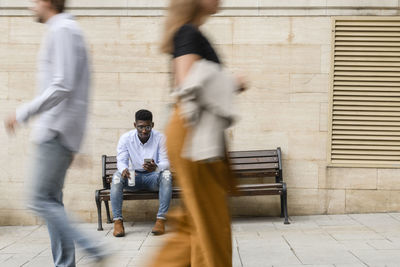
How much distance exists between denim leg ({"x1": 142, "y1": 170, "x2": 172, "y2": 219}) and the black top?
420 cm

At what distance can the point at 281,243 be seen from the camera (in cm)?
596

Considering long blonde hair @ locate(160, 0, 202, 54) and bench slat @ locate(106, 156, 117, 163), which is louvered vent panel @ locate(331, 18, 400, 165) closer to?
bench slat @ locate(106, 156, 117, 163)

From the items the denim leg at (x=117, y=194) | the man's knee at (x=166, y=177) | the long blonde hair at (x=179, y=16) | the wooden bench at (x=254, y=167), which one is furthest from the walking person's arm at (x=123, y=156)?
the long blonde hair at (x=179, y=16)

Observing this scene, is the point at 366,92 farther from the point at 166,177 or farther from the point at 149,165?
the point at 149,165

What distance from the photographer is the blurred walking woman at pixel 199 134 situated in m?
2.81

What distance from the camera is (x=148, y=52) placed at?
784cm

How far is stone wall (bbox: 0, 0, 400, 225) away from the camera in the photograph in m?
7.77

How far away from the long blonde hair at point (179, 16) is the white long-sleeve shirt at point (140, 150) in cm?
425

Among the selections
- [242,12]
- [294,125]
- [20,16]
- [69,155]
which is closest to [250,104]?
[294,125]

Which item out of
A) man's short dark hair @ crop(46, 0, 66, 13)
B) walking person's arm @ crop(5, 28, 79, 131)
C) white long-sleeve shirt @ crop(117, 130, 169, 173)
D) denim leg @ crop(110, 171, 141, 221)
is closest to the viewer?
walking person's arm @ crop(5, 28, 79, 131)

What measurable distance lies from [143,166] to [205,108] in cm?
427

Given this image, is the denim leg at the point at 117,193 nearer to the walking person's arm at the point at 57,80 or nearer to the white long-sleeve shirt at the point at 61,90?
the white long-sleeve shirt at the point at 61,90

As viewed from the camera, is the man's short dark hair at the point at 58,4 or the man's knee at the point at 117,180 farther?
the man's knee at the point at 117,180

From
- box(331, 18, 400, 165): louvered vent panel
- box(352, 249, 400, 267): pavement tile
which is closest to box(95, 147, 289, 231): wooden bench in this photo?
box(331, 18, 400, 165): louvered vent panel
